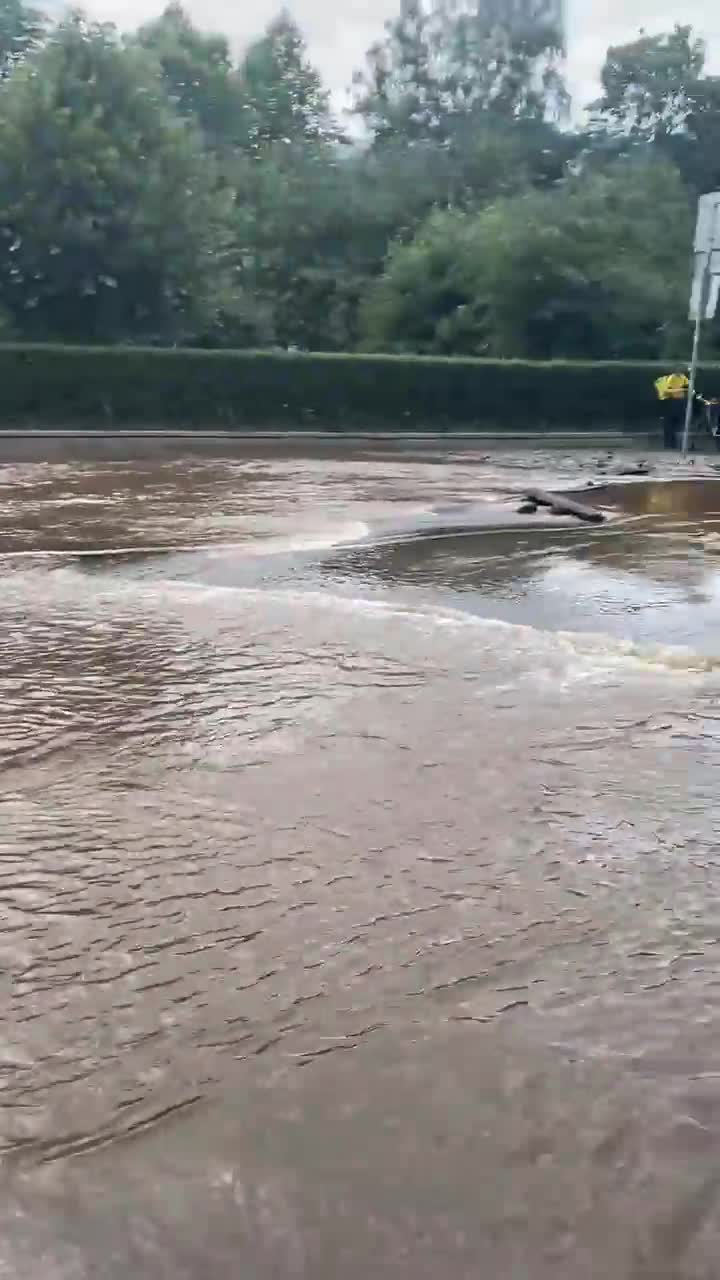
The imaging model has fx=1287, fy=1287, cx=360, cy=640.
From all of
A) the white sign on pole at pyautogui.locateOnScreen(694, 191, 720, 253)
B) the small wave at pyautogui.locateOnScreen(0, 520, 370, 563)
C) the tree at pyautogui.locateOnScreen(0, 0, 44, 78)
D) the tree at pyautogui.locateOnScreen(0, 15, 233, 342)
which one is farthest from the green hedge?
the tree at pyautogui.locateOnScreen(0, 0, 44, 78)

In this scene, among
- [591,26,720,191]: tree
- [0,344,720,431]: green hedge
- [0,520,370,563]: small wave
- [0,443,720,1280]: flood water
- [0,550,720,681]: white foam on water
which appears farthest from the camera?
[591,26,720,191]: tree

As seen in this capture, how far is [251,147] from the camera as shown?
48.2 meters

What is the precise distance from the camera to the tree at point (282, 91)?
5016cm

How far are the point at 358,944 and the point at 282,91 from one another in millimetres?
53901

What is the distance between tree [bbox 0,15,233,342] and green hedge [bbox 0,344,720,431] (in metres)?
5.85

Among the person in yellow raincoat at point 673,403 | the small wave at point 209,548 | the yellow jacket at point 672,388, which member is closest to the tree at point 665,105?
the person in yellow raincoat at point 673,403

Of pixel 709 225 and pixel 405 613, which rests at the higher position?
pixel 709 225

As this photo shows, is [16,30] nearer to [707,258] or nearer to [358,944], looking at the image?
[707,258]

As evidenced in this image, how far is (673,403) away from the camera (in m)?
22.6

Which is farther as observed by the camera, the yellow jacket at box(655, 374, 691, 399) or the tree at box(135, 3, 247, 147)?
the tree at box(135, 3, 247, 147)

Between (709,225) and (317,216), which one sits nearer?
(709,225)

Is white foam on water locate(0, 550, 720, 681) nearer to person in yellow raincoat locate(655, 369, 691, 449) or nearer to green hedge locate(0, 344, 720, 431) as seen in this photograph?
person in yellow raincoat locate(655, 369, 691, 449)

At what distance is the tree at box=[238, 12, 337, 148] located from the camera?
165 ft

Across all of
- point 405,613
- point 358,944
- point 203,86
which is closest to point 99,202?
point 405,613
